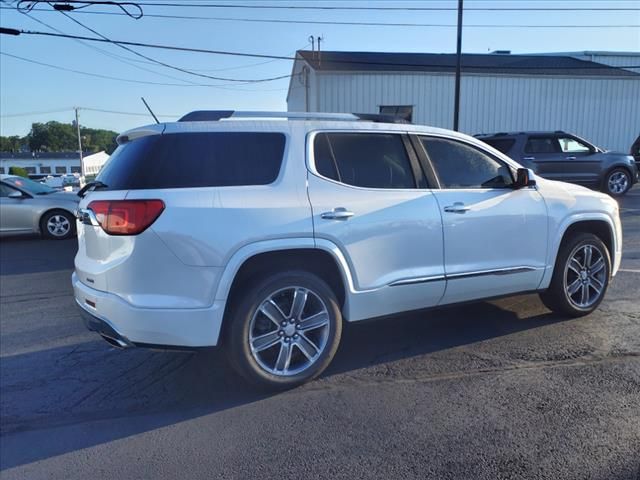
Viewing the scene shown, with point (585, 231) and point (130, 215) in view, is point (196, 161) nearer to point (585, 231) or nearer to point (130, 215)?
point (130, 215)

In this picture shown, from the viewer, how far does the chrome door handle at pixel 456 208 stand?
386cm

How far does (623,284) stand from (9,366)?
6.51 metres

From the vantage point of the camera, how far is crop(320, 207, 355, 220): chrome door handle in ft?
11.1

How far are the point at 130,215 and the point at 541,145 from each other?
1247cm

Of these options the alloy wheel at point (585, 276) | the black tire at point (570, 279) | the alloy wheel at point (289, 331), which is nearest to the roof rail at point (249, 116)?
the alloy wheel at point (289, 331)

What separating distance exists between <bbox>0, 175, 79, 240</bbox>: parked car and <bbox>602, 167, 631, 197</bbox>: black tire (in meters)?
13.6

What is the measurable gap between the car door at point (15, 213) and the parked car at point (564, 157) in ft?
36.3

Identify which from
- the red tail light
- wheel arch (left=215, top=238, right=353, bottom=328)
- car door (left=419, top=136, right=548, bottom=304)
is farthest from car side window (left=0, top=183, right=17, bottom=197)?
car door (left=419, top=136, right=548, bottom=304)

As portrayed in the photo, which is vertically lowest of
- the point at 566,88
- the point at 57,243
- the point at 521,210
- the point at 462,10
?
the point at 57,243

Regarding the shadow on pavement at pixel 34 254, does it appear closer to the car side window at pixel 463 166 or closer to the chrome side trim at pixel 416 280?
the chrome side trim at pixel 416 280

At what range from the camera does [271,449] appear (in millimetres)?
2846

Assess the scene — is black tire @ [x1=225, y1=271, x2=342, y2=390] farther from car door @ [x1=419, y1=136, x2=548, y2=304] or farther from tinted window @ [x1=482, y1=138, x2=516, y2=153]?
tinted window @ [x1=482, y1=138, x2=516, y2=153]

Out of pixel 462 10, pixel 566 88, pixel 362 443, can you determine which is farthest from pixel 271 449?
pixel 566 88

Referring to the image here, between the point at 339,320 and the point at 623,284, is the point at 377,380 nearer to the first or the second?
the point at 339,320
